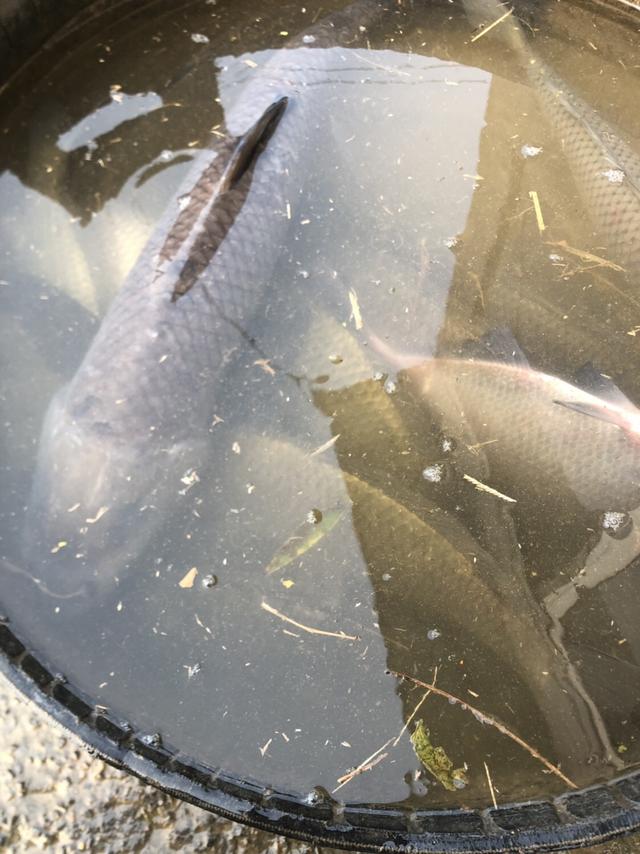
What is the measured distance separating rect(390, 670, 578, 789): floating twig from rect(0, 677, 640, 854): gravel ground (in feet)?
0.79

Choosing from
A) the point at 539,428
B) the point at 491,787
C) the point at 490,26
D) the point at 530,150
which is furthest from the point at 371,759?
the point at 490,26

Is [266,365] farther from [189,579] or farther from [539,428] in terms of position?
[539,428]

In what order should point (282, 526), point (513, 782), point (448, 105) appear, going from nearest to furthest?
point (513, 782) → point (282, 526) → point (448, 105)

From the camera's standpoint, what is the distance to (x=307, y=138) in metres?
3.24

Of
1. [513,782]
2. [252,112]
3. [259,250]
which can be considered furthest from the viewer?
[252,112]

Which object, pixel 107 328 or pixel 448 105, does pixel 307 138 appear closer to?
pixel 448 105

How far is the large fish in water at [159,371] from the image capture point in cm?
246

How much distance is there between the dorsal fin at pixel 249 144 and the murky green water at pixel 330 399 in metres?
0.04

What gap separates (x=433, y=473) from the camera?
2668 millimetres

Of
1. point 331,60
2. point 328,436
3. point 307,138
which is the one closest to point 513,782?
point 328,436

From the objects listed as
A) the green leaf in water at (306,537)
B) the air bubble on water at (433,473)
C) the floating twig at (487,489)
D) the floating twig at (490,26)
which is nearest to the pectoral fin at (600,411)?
the floating twig at (487,489)

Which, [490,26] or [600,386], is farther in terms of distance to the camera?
[490,26]

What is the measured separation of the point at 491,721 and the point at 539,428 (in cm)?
112

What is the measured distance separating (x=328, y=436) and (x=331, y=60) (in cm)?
209
